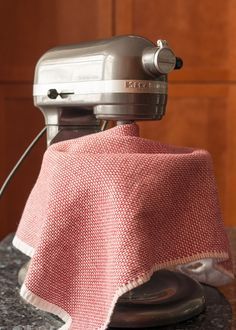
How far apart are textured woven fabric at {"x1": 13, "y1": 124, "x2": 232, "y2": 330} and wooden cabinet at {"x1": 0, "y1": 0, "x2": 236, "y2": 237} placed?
1.33m

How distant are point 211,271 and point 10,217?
1.34 meters

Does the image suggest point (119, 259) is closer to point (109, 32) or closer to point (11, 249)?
point (11, 249)

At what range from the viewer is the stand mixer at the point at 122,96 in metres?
0.53

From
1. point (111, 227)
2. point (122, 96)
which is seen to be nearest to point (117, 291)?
point (111, 227)

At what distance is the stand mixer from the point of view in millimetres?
526

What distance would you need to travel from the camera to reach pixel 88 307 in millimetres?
468

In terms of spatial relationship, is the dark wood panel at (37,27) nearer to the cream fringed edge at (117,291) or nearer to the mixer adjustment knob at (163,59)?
the mixer adjustment knob at (163,59)

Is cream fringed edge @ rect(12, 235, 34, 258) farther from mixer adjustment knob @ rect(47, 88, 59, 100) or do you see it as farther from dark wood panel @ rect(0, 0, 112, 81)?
dark wood panel @ rect(0, 0, 112, 81)

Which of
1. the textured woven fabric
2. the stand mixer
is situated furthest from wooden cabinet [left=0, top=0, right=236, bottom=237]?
the textured woven fabric

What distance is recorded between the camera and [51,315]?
54cm

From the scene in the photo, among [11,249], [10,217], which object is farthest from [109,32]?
[11,249]

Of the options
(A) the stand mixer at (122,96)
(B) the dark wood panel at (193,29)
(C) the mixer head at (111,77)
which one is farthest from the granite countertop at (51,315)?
(B) the dark wood panel at (193,29)

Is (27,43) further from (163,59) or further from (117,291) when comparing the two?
(117,291)

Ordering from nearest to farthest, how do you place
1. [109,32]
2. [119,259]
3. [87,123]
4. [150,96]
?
[119,259], [150,96], [87,123], [109,32]
